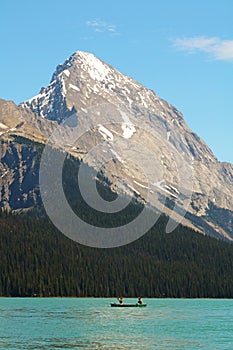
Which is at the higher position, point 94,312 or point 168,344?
point 94,312

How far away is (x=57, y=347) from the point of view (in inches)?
4299

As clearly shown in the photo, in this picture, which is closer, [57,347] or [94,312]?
[57,347]

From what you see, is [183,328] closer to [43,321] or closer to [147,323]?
[147,323]

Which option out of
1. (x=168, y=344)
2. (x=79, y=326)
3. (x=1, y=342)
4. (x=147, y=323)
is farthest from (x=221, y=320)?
(x=1, y=342)

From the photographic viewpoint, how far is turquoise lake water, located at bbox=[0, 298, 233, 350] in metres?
116

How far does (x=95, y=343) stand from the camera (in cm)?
11719

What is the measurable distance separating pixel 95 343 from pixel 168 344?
1118cm

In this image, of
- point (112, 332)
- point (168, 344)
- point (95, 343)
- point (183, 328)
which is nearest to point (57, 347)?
point (95, 343)

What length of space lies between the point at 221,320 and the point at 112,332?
4479cm

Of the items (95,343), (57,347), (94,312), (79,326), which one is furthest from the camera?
(94,312)

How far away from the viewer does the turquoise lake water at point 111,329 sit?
4577 inches

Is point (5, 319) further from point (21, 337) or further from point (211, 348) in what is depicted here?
point (211, 348)

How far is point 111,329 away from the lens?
142625mm

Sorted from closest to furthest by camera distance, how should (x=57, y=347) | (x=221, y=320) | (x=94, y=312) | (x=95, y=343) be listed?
(x=57, y=347) → (x=95, y=343) → (x=221, y=320) → (x=94, y=312)
